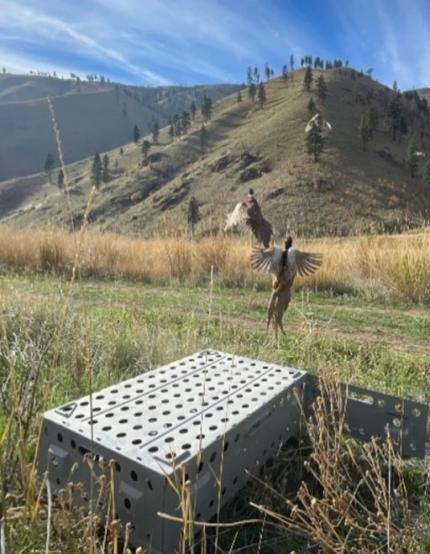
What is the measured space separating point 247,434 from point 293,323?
2.83 m

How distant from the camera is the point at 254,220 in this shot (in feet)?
9.90

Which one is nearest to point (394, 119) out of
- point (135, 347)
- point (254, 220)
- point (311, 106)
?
point (311, 106)

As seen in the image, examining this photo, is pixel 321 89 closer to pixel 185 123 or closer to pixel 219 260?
pixel 185 123

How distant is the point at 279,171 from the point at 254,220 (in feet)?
174

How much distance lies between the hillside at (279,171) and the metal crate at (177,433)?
33209mm

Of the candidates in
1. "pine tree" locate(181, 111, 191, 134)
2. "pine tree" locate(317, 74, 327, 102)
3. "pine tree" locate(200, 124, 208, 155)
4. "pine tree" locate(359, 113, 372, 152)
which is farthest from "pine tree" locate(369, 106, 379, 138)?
"pine tree" locate(181, 111, 191, 134)

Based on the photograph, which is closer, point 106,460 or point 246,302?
point 106,460

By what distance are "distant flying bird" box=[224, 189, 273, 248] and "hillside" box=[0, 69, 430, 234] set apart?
105ft

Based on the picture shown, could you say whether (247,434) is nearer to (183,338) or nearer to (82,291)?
(183,338)

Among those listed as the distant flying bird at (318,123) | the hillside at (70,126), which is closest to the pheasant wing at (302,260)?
the distant flying bird at (318,123)

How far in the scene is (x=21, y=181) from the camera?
102 metres

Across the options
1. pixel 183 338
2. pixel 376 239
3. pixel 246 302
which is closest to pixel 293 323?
pixel 246 302

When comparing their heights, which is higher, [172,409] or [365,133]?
[365,133]

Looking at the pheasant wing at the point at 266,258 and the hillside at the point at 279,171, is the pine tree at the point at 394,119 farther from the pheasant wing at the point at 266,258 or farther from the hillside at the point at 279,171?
the pheasant wing at the point at 266,258
